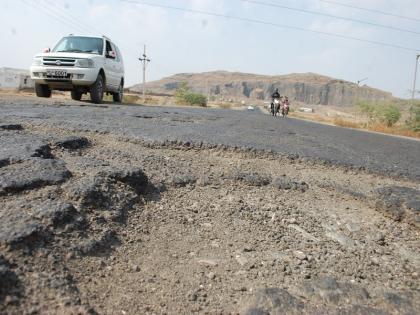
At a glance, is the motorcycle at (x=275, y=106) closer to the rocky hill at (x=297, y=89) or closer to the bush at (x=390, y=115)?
the bush at (x=390, y=115)

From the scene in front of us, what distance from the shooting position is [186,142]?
159 inches

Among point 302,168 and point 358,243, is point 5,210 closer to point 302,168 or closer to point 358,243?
point 358,243

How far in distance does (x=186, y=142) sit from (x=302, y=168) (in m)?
1.14

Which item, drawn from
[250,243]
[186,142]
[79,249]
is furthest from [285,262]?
[186,142]

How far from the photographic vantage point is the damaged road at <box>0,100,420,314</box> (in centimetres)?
156

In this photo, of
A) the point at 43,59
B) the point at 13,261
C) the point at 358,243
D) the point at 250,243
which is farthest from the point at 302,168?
the point at 43,59

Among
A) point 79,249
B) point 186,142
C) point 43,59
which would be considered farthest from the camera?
point 43,59

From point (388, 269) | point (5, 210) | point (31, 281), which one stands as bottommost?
point (388, 269)

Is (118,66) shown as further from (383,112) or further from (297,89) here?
(297,89)

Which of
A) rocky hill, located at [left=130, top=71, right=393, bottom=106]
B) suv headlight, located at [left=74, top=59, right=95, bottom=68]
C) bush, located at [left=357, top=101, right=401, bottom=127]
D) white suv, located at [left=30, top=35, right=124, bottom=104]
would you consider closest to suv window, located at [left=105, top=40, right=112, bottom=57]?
white suv, located at [left=30, top=35, right=124, bottom=104]

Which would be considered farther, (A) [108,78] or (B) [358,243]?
(A) [108,78]

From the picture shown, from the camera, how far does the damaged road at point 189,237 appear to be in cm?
156

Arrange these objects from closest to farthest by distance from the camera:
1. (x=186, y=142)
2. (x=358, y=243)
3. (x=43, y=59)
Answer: (x=358, y=243) < (x=186, y=142) < (x=43, y=59)

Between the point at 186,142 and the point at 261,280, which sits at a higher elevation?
the point at 186,142
